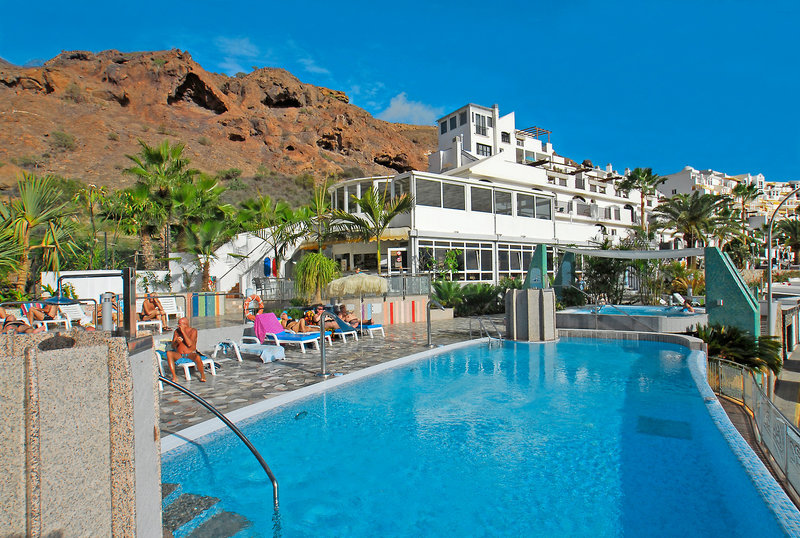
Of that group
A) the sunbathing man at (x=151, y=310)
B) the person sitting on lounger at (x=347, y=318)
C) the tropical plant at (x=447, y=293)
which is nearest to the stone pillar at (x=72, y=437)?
the sunbathing man at (x=151, y=310)

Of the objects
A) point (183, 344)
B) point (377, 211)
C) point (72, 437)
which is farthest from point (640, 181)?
point (72, 437)

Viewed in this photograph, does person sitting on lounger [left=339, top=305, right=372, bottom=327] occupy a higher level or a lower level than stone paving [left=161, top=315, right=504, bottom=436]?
higher

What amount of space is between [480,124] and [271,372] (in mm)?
40744

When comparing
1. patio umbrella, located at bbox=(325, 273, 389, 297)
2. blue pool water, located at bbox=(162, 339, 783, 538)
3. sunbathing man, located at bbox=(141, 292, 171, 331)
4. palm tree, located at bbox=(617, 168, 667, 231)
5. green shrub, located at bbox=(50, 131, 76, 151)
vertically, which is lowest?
blue pool water, located at bbox=(162, 339, 783, 538)

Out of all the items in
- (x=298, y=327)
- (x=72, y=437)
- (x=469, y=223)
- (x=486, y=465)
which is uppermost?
(x=469, y=223)

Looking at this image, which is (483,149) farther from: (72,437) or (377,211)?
(72,437)

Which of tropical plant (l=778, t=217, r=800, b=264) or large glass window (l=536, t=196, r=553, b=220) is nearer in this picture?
large glass window (l=536, t=196, r=553, b=220)

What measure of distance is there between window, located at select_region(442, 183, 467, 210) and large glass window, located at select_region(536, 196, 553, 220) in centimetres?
629

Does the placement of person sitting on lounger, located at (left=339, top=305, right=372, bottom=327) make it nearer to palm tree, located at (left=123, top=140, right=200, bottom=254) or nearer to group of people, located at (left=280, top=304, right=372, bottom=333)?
group of people, located at (left=280, top=304, right=372, bottom=333)

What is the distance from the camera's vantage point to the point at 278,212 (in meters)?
23.6

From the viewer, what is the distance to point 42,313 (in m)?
10.3

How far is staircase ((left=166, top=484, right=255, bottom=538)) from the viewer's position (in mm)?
3865

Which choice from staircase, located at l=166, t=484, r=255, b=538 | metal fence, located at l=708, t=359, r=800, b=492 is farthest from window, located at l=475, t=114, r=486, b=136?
staircase, located at l=166, t=484, r=255, b=538

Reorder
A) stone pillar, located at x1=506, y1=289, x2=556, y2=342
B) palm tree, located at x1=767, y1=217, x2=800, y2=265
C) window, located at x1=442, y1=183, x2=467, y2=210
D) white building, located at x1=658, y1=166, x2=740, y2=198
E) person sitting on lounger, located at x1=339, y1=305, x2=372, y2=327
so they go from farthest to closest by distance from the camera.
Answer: white building, located at x1=658, y1=166, x2=740, y2=198 < palm tree, located at x1=767, y1=217, x2=800, y2=265 < window, located at x1=442, y1=183, x2=467, y2=210 < person sitting on lounger, located at x1=339, y1=305, x2=372, y2=327 < stone pillar, located at x1=506, y1=289, x2=556, y2=342
